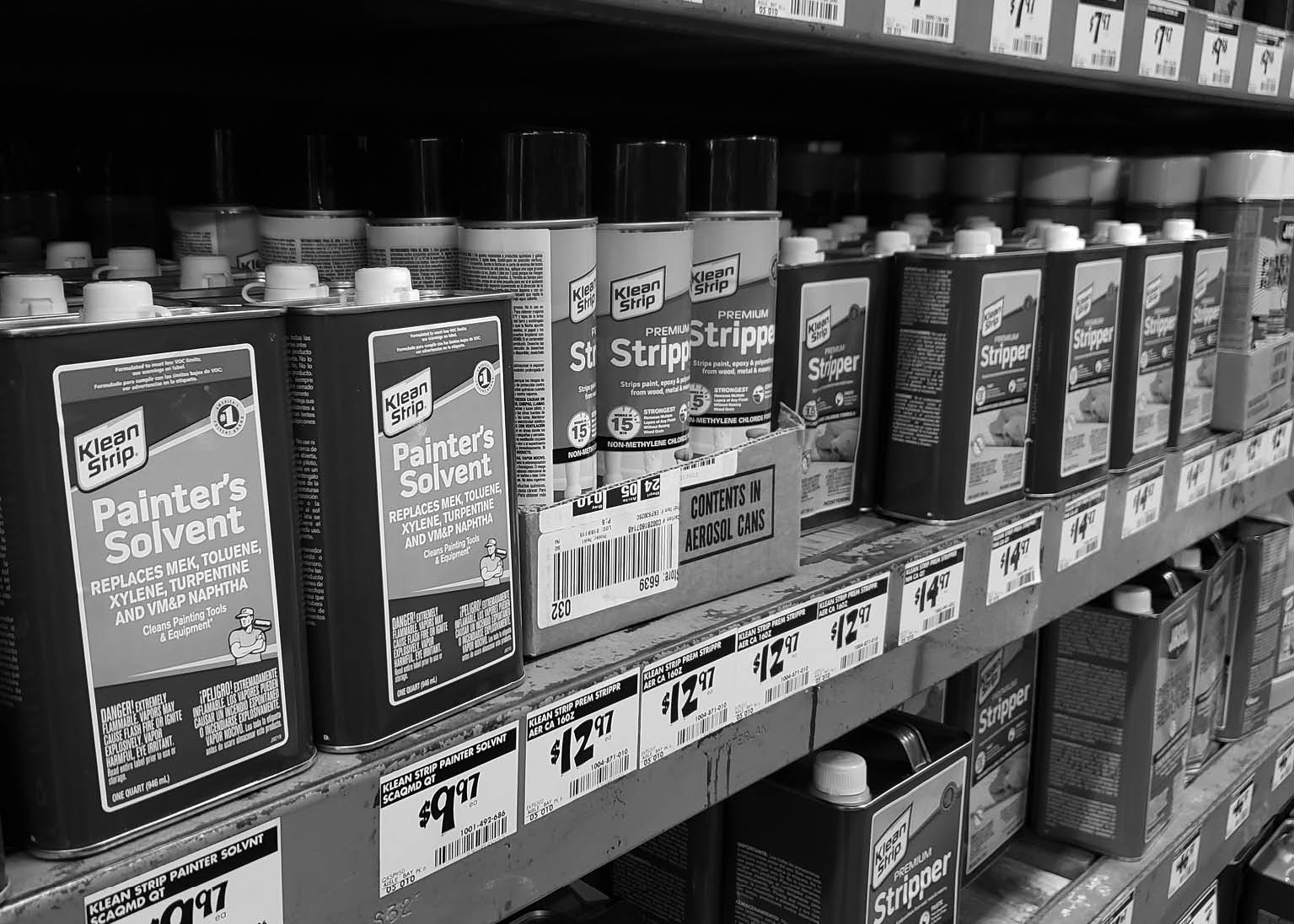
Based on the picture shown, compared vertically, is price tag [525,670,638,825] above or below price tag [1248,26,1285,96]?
below

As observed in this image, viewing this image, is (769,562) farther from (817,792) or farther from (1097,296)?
(1097,296)

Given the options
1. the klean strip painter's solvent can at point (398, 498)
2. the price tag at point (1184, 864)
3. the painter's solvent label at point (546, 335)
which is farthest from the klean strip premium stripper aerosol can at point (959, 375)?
the price tag at point (1184, 864)

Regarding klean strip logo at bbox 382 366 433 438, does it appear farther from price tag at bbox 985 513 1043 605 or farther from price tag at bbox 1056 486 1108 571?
price tag at bbox 1056 486 1108 571

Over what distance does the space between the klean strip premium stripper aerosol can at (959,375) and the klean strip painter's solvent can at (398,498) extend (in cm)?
47

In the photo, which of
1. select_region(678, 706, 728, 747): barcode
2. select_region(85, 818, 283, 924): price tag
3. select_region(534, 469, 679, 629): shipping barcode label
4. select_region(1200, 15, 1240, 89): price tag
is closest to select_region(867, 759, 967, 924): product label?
select_region(678, 706, 728, 747): barcode

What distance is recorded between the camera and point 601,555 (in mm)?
703

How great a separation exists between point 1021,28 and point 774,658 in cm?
56

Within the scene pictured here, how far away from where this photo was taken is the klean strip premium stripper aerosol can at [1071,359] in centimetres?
104

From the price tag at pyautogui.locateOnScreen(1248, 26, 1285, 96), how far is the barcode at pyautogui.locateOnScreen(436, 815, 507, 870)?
4.06ft

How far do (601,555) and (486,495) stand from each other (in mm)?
119

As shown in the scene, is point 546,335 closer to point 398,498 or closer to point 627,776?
point 398,498

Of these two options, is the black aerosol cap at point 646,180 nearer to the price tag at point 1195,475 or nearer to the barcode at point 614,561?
the barcode at point 614,561

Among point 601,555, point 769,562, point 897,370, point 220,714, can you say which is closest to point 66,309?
point 220,714

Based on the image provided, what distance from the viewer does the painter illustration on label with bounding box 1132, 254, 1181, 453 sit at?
1.15 meters
